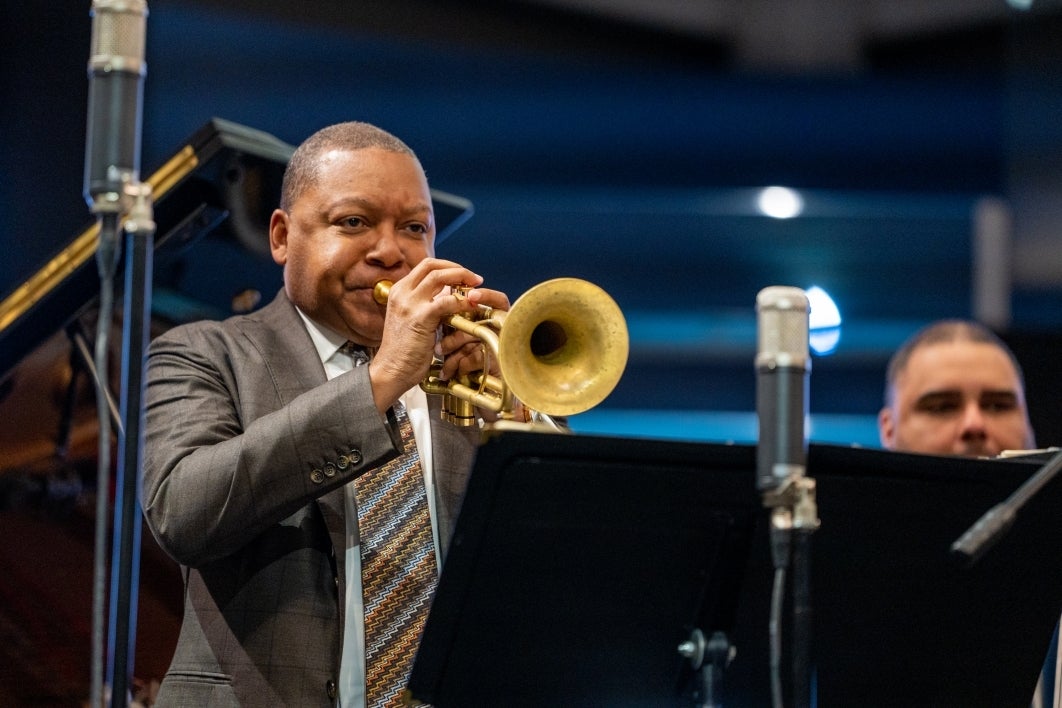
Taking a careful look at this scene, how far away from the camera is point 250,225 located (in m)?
3.80

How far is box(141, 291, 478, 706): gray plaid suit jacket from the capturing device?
2654 mm

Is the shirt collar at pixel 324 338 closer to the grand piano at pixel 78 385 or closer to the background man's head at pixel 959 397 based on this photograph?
the grand piano at pixel 78 385

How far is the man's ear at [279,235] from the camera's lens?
3.44 metres

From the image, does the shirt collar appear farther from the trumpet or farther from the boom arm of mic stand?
the boom arm of mic stand

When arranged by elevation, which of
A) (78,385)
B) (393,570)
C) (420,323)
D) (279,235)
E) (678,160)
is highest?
(678,160)

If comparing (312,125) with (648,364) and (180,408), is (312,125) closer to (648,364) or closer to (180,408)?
(648,364)

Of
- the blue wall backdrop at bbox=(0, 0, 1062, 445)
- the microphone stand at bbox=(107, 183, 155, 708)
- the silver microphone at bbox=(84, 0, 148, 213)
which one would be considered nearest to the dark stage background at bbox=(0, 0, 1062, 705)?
the blue wall backdrop at bbox=(0, 0, 1062, 445)

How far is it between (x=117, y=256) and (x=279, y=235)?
4.36ft

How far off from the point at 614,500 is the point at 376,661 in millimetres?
809

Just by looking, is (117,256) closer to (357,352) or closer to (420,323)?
(420,323)

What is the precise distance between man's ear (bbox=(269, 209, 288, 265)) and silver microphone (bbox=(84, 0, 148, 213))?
125cm

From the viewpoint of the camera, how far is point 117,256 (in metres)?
2.14

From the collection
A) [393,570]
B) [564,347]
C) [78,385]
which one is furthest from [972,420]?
[78,385]

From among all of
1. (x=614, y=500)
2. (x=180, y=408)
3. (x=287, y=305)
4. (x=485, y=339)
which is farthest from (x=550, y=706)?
(x=287, y=305)
